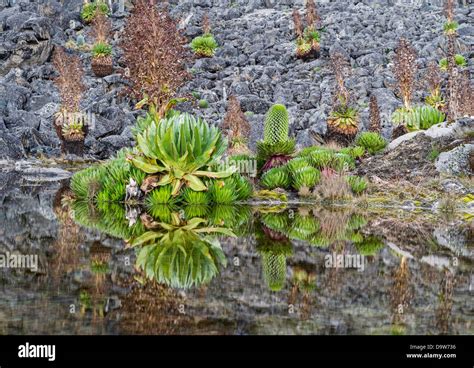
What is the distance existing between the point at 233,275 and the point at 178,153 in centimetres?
578

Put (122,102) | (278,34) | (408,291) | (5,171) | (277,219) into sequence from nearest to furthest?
(408,291)
(277,219)
(5,171)
(122,102)
(278,34)

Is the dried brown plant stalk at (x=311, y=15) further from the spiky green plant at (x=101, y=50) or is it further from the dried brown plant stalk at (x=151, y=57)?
the dried brown plant stalk at (x=151, y=57)

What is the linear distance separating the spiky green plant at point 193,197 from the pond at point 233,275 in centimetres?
168

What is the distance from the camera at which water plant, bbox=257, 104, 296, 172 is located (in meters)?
13.4

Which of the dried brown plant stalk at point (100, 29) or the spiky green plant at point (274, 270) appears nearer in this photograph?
the spiky green plant at point (274, 270)

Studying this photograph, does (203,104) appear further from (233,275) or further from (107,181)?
(233,275)

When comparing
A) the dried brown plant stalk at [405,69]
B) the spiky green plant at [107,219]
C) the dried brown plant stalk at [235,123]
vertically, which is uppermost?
the dried brown plant stalk at [405,69]

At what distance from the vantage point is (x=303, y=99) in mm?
28047

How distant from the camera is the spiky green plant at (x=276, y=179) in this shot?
12586 mm

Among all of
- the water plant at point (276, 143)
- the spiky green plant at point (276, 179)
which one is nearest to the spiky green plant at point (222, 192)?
the spiky green plant at point (276, 179)

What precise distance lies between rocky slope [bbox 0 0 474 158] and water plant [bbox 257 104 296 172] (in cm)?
1012
